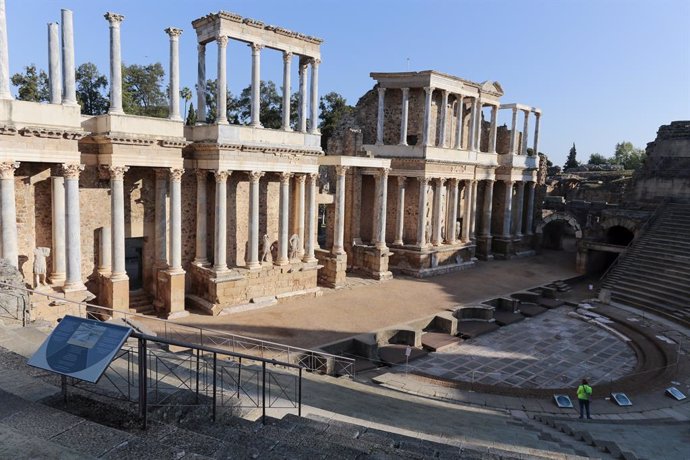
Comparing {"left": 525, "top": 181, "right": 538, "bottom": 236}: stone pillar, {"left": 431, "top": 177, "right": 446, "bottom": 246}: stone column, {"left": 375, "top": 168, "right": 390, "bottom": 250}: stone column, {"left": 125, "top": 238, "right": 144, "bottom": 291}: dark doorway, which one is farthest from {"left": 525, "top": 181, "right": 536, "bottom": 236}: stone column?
{"left": 125, "top": 238, "right": 144, "bottom": 291}: dark doorway

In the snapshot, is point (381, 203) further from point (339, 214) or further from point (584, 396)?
point (584, 396)

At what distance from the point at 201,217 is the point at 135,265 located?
248 inches

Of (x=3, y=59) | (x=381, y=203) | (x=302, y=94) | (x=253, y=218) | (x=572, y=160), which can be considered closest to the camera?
(x=3, y=59)

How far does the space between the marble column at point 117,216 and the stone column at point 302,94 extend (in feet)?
26.4

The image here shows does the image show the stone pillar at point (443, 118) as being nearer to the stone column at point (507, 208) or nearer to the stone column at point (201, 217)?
the stone column at point (507, 208)

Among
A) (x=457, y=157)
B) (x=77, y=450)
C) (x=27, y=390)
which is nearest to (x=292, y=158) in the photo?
(x=457, y=157)

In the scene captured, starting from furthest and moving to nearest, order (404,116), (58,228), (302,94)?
1. (404,116)
2. (302,94)
3. (58,228)

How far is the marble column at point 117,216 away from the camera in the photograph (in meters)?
17.3

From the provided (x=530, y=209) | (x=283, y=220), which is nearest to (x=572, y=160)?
(x=530, y=209)

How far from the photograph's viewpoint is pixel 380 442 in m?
7.64

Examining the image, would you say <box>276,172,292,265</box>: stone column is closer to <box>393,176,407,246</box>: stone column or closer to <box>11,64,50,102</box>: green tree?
Result: <box>393,176,407,246</box>: stone column

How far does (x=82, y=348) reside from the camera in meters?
6.41

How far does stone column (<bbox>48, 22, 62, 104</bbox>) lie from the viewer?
15.6 meters

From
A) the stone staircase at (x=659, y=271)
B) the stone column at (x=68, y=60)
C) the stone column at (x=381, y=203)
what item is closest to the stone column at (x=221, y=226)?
the stone column at (x=68, y=60)
